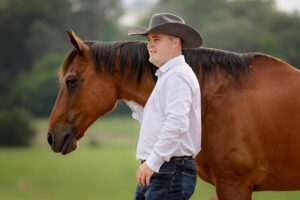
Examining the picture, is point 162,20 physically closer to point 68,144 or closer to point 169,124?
point 169,124

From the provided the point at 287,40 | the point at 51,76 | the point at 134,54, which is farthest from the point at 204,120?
the point at 51,76

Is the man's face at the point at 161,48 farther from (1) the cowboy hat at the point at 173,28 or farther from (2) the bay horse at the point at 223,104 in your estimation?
(2) the bay horse at the point at 223,104

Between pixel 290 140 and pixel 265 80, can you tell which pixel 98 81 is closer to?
pixel 265 80

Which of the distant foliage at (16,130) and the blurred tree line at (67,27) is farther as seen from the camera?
the blurred tree line at (67,27)

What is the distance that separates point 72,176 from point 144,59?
1831cm

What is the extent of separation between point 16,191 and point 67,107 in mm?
16750

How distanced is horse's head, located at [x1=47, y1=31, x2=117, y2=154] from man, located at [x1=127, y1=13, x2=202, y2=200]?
1.06 meters

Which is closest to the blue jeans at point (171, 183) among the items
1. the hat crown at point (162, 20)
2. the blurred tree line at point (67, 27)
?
the hat crown at point (162, 20)

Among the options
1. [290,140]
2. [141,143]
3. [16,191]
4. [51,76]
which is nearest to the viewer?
[141,143]

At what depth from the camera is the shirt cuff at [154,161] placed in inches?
97.0

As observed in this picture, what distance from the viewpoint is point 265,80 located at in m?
3.56

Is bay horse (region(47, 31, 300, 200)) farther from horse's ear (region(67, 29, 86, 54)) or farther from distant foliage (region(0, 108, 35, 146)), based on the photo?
distant foliage (region(0, 108, 35, 146))

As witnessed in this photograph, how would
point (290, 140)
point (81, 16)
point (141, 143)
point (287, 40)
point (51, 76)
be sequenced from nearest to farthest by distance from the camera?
point (141, 143) → point (290, 140) → point (287, 40) → point (51, 76) → point (81, 16)

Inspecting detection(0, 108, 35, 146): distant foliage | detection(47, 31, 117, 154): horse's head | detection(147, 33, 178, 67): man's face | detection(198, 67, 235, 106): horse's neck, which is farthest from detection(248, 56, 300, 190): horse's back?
detection(0, 108, 35, 146): distant foliage
